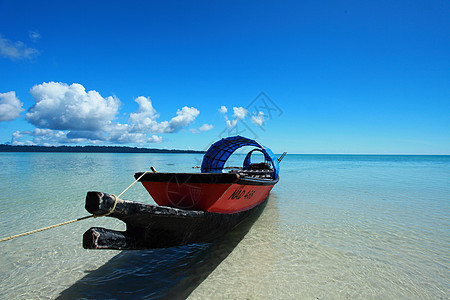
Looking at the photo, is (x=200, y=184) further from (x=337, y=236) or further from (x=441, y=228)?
(x=441, y=228)

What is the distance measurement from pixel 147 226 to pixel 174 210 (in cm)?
51

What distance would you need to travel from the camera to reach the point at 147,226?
3414 millimetres

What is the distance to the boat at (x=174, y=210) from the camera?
277cm

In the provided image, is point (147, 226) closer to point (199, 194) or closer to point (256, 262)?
point (199, 194)

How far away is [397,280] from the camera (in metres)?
3.80

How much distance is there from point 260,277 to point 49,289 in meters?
3.37

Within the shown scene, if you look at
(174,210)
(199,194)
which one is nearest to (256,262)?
(199,194)

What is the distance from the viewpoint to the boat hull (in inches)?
154

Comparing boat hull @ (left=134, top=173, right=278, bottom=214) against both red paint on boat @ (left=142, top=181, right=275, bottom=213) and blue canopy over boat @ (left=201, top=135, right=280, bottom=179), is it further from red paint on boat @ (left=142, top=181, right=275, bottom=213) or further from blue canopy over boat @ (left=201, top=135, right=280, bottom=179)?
blue canopy over boat @ (left=201, top=135, right=280, bottom=179)

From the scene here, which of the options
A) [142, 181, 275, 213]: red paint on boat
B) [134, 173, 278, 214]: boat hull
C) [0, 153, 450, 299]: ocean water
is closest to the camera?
[0, 153, 450, 299]: ocean water

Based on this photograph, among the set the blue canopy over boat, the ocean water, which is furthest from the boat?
the blue canopy over boat

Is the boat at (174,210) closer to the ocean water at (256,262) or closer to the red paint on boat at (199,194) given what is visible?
the red paint on boat at (199,194)

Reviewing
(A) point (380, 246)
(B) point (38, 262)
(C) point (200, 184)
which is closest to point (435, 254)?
(A) point (380, 246)

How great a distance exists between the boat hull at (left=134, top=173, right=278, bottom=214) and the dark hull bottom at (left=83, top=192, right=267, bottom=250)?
0.28m
